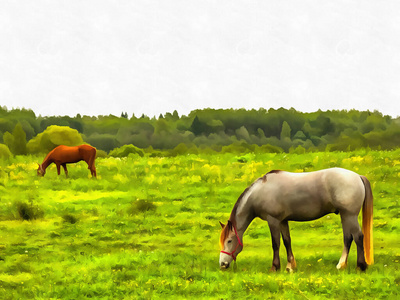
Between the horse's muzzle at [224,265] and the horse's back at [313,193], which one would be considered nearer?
the horse's back at [313,193]

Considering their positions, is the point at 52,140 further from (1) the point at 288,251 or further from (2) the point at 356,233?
(2) the point at 356,233

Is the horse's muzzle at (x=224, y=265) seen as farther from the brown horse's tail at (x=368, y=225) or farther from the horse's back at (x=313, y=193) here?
the brown horse's tail at (x=368, y=225)

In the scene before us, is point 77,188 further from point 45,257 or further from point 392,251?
point 392,251

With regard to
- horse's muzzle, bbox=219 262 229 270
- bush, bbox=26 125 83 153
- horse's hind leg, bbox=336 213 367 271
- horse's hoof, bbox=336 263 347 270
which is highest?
bush, bbox=26 125 83 153

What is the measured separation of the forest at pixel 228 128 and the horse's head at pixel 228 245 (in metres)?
53.0

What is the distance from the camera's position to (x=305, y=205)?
11312 millimetres

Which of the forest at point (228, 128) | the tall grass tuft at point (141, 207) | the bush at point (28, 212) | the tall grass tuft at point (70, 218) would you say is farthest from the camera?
the forest at point (228, 128)

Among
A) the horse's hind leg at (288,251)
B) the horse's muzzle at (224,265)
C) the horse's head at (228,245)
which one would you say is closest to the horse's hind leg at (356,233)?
the horse's hind leg at (288,251)

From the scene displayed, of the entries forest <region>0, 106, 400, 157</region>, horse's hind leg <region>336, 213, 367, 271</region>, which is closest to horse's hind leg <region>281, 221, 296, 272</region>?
horse's hind leg <region>336, 213, 367, 271</region>

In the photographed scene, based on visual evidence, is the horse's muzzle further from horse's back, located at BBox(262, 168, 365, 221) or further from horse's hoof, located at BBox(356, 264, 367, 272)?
horse's hoof, located at BBox(356, 264, 367, 272)

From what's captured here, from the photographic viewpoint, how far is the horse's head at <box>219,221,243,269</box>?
38.3 ft

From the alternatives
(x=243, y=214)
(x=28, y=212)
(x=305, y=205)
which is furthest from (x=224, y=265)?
(x=28, y=212)

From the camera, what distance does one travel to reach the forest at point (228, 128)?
71.4 metres

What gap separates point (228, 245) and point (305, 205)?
173cm
